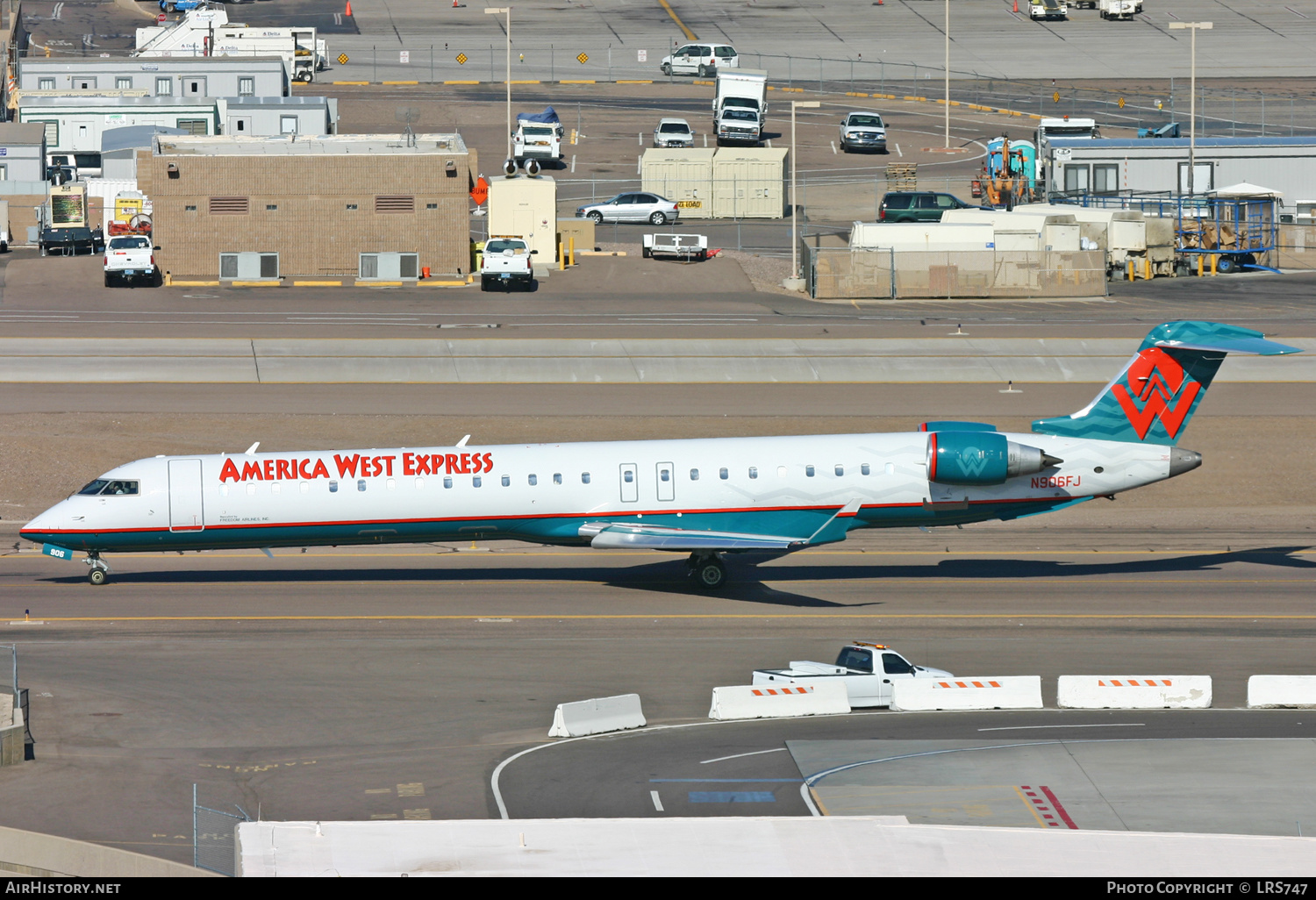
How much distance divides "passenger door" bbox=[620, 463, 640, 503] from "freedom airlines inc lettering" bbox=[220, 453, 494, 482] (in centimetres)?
300

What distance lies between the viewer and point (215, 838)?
21.8m

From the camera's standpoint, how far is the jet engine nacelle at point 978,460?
1420 inches

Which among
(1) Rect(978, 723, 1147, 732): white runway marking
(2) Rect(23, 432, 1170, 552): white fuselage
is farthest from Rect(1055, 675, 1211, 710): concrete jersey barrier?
(2) Rect(23, 432, 1170, 552): white fuselage

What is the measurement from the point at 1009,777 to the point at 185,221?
5471 cm

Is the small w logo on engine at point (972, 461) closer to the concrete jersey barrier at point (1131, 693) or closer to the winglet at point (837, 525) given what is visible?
the winglet at point (837, 525)

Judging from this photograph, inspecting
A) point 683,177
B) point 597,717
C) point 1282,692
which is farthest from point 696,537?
point 683,177

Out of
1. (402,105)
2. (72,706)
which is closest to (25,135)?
(402,105)

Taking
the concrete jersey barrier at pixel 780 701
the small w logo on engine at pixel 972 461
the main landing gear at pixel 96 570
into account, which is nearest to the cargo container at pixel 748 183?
the small w logo on engine at pixel 972 461

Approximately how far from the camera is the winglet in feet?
119

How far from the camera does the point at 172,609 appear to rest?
35.0m

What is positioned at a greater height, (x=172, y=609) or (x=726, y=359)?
(x=726, y=359)

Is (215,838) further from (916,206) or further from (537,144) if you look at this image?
(537,144)

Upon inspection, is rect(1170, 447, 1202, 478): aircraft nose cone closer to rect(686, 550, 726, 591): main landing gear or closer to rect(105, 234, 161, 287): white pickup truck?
rect(686, 550, 726, 591): main landing gear

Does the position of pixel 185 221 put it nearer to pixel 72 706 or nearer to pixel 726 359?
Answer: pixel 726 359
